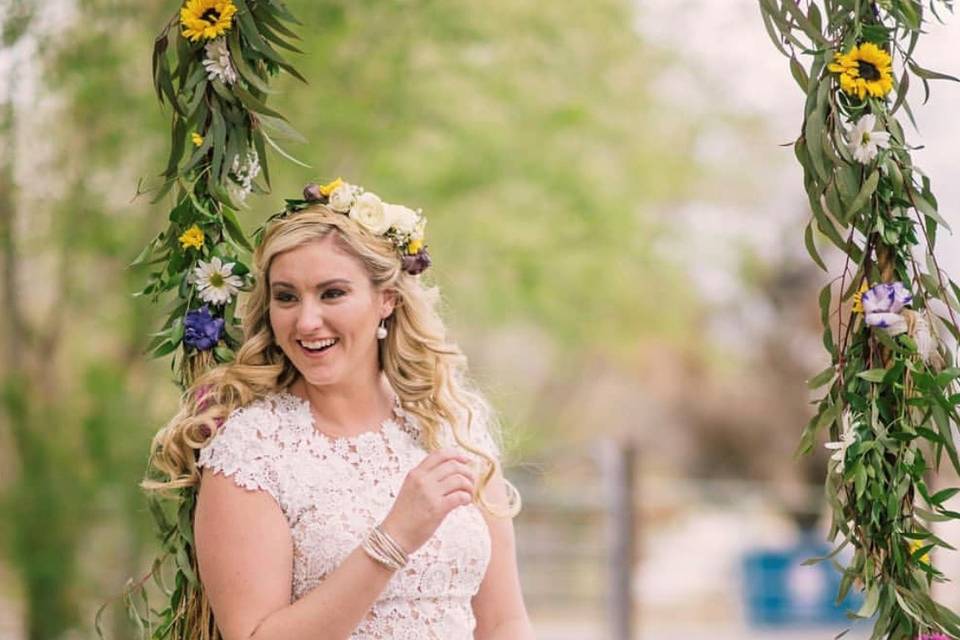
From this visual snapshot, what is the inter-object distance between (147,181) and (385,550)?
13.0 feet

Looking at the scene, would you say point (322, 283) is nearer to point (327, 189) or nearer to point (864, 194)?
point (327, 189)

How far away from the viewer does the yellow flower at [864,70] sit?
2.55 m

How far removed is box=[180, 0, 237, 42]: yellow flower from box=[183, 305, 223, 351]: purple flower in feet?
1.78

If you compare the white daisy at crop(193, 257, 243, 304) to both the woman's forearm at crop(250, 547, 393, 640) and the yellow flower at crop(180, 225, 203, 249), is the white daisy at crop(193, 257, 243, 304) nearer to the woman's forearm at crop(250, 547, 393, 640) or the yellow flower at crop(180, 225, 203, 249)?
the yellow flower at crop(180, 225, 203, 249)

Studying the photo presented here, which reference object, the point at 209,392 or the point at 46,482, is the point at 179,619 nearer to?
the point at 209,392

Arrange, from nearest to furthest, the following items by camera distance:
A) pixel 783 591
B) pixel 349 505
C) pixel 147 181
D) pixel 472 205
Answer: pixel 349 505
pixel 147 181
pixel 472 205
pixel 783 591

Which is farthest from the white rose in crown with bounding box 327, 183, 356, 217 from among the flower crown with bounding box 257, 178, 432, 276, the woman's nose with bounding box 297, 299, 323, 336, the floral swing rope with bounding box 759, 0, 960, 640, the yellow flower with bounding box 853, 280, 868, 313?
the yellow flower with bounding box 853, 280, 868, 313

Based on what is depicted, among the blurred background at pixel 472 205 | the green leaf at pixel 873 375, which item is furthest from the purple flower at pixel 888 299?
the blurred background at pixel 472 205

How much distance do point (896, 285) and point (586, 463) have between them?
50.8ft

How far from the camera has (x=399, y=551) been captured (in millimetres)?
2482

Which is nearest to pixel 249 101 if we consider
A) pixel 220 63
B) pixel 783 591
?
pixel 220 63

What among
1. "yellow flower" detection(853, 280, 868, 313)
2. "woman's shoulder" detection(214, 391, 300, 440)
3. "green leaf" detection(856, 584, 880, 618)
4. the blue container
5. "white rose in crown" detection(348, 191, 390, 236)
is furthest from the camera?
the blue container

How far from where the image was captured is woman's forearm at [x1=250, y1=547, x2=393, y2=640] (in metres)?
2.48

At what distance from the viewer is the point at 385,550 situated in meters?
2.48
